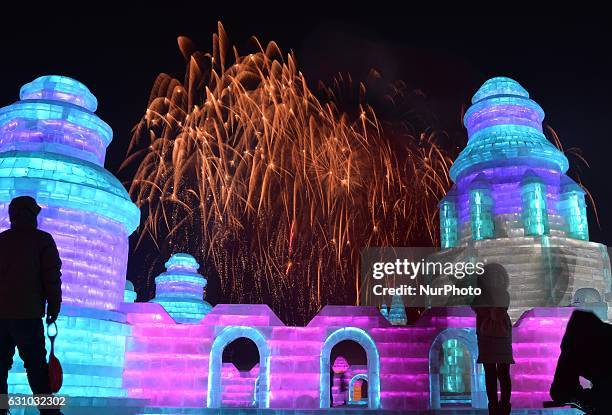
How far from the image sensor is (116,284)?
16406mm

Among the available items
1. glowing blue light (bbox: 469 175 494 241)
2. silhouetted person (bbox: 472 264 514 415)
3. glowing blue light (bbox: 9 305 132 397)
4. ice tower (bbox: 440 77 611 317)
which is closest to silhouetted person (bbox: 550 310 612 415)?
silhouetted person (bbox: 472 264 514 415)

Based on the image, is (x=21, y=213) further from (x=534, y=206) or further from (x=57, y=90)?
(x=534, y=206)

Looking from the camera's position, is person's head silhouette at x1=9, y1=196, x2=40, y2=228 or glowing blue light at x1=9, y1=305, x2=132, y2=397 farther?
glowing blue light at x1=9, y1=305, x2=132, y2=397

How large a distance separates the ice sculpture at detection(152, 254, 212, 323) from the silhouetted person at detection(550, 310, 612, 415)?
2919 cm

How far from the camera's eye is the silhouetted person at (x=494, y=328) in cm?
930

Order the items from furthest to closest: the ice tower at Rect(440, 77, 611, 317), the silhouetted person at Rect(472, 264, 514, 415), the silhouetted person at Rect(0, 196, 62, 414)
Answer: the ice tower at Rect(440, 77, 611, 317)
the silhouetted person at Rect(472, 264, 514, 415)
the silhouetted person at Rect(0, 196, 62, 414)

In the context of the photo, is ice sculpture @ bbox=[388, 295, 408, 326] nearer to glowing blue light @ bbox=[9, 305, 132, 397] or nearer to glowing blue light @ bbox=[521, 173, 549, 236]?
glowing blue light @ bbox=[521, 173, 549, 236]

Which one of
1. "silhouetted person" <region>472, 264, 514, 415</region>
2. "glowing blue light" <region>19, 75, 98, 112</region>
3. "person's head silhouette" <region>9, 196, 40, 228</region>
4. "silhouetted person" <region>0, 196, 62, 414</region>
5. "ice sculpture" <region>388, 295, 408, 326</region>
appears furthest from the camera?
"ice sculpture" <region>388, 295, 408, 326</region>

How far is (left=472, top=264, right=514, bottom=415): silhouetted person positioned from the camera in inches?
366

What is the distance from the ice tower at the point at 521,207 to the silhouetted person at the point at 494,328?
14854mm

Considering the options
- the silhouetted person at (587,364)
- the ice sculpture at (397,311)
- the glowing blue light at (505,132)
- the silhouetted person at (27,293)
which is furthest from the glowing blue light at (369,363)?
the ice sculpture at (397,311)

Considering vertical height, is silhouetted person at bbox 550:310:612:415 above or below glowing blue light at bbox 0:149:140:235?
below

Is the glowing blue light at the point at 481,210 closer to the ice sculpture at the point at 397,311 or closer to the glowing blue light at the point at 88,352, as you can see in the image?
the ice sculpture at the point at 397,311

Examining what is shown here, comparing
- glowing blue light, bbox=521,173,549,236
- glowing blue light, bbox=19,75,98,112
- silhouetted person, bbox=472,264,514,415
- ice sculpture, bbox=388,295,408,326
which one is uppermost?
glowing blue light, bbox=19,75,98,112
